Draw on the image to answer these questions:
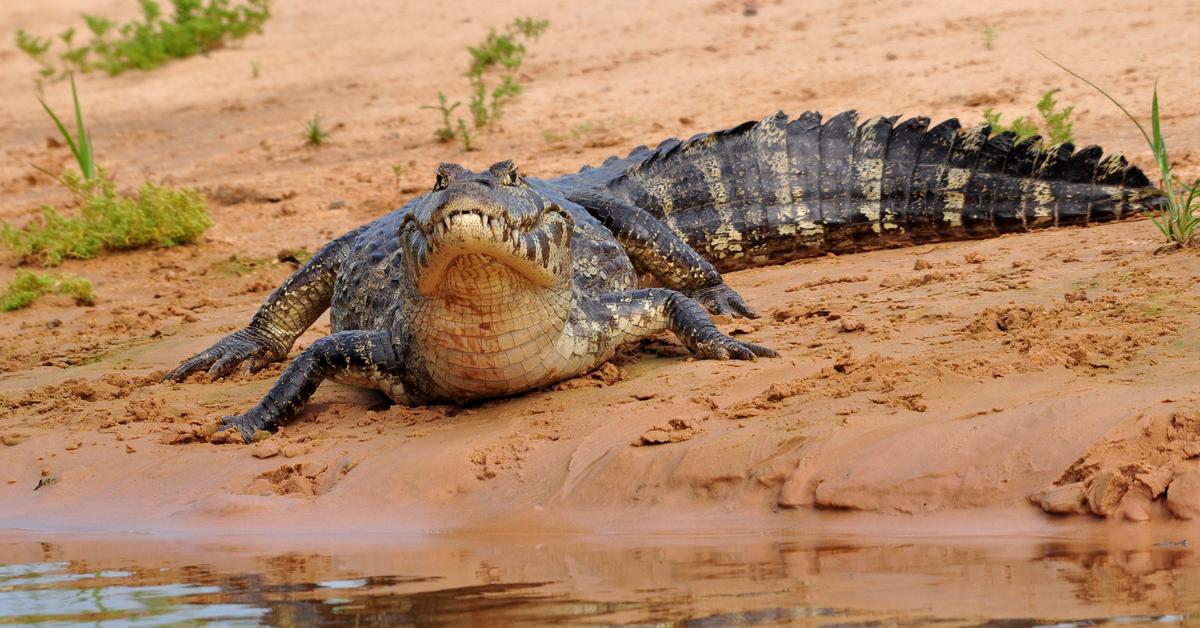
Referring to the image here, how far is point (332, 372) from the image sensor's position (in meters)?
5.36

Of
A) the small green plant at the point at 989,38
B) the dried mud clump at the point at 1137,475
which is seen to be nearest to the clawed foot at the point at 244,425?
the dried mud clump at the point at 1137,475

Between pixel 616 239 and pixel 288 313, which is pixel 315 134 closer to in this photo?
pixel 288 313

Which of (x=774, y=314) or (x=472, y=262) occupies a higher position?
(x=472, y=262)

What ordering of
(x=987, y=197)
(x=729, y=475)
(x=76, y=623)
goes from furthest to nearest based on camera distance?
1. (x=987, y=197)
2. (x=729, y=475)
3. (x=76, y=623)

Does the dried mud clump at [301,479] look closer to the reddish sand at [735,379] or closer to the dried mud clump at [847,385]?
the reddish sand at [735,379]

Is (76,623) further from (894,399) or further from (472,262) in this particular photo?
(894,399)

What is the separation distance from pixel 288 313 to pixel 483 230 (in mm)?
2699

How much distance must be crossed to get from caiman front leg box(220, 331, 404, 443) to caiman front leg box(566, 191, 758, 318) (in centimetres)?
162

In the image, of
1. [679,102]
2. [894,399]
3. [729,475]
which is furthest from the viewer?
[679,102]

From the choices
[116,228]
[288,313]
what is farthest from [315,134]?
[288,313]

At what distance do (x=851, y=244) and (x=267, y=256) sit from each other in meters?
3.59

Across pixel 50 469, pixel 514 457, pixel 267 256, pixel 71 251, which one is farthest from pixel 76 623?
pixel 71 251

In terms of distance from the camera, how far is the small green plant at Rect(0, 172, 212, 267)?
30.3ft

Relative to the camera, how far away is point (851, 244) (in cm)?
733
